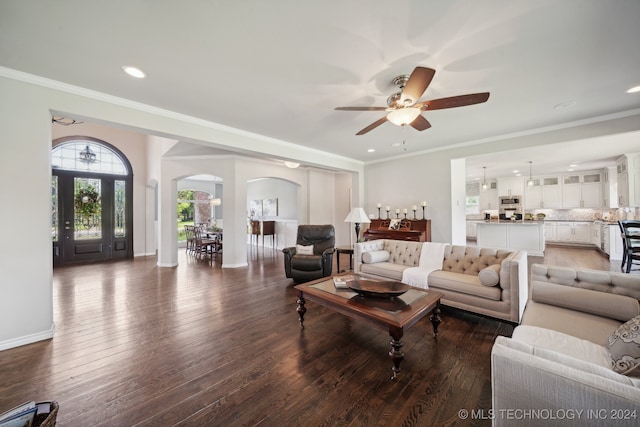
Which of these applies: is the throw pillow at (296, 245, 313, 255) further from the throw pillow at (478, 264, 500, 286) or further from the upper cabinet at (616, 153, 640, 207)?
the upper cabinet at (616, 153, 640, 207)

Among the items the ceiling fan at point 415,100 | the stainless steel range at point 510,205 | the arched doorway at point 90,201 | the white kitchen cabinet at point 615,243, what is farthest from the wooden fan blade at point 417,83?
the stainless steel range at point 510,205

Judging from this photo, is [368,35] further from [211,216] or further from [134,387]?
[211,216]

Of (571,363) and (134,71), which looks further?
(134,71)

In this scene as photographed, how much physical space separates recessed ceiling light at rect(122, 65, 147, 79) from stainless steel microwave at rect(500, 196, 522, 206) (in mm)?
10838

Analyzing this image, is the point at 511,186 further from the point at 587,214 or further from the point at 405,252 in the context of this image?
the point at 405,252

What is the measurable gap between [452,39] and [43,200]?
13.7ft

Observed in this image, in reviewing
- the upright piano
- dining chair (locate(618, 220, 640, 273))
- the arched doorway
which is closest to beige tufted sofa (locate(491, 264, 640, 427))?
the upright piano

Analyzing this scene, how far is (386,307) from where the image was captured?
2127mm

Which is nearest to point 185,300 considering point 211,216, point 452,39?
point 452,39

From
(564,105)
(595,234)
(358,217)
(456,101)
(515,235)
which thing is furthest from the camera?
(595,234)

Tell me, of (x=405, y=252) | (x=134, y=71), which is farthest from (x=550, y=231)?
(x=134, y=71)

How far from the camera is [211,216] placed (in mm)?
11391

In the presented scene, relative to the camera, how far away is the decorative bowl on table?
7.45 ft

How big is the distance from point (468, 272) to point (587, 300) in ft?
4.20
